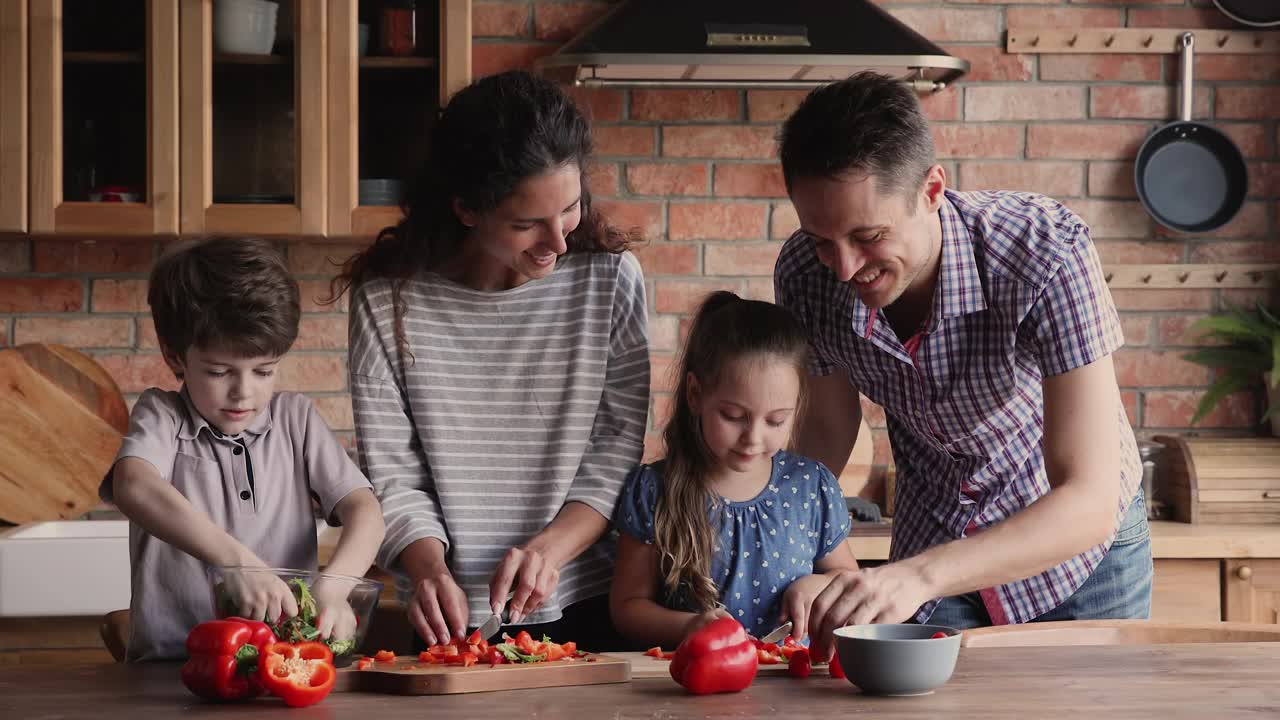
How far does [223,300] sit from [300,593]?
47 centimetres

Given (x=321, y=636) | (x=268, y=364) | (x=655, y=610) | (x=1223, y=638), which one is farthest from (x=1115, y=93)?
(x=321, y=636)

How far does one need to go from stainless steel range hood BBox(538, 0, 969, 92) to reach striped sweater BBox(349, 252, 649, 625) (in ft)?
3.18

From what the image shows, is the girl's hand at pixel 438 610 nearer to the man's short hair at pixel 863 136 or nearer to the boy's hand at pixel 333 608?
the boy's hand at pixel 333 608

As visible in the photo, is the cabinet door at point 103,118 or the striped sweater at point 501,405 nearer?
the striped sweater at point 501,405

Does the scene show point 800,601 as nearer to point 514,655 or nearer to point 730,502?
point 730,502

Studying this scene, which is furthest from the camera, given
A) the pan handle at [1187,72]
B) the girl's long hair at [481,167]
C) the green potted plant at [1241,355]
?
the pan handle at [1187,72]

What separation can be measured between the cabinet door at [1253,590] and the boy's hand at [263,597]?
197cm

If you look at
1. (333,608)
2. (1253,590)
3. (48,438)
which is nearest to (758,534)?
(333,608)

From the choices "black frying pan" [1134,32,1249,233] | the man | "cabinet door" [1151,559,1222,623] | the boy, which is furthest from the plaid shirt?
"black frying pan" [1134,32,1249,233]

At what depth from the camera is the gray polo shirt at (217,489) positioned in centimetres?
154

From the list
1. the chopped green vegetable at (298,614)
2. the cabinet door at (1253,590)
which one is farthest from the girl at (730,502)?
the cabinet door at (1253,590)

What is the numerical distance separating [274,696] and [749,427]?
0.68 m

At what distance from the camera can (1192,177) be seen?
9.62 ft

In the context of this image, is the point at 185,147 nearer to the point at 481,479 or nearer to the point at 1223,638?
the point at 481,479
